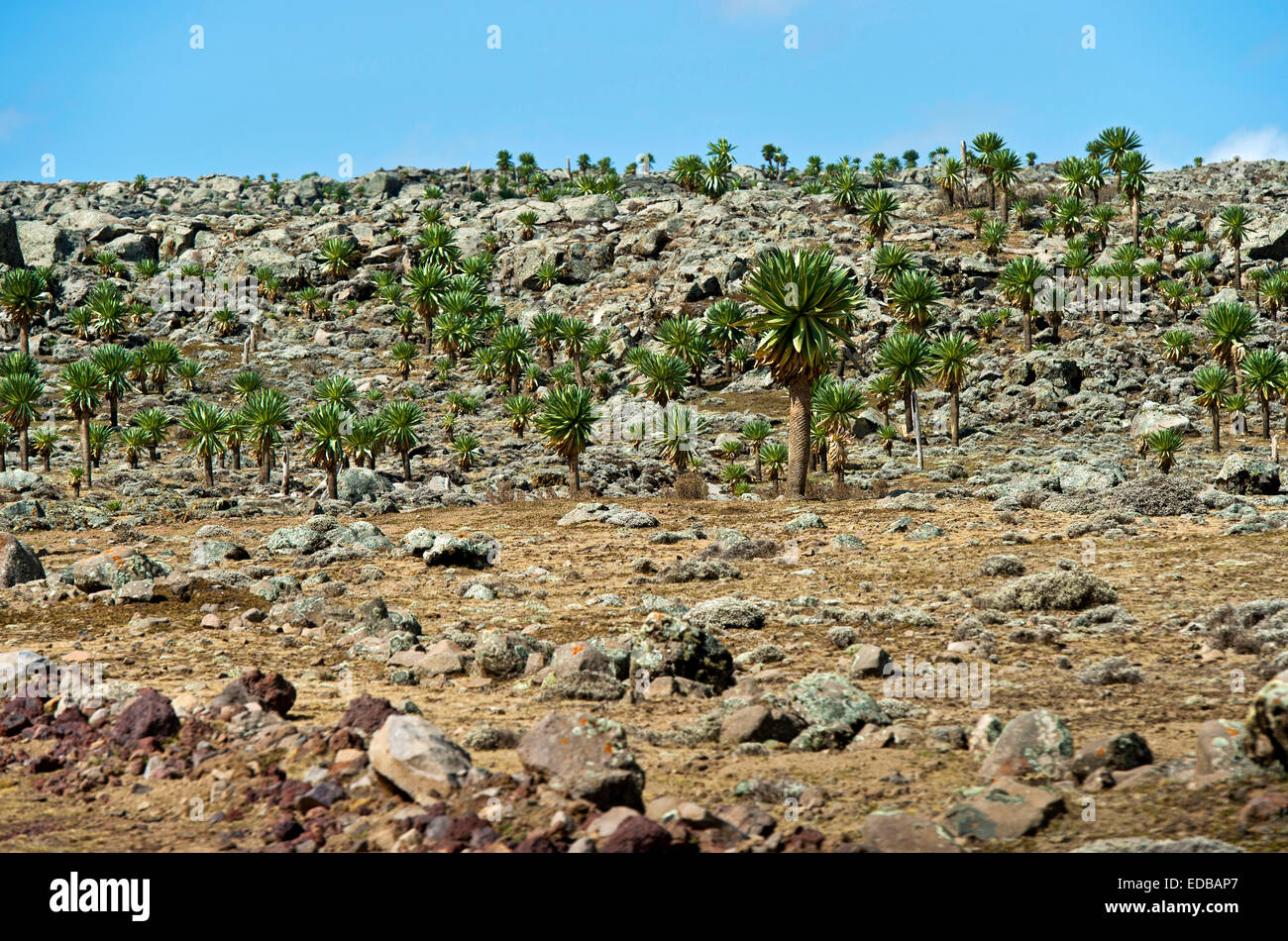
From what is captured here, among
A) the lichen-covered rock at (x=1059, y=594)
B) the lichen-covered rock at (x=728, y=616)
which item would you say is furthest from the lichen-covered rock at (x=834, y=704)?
the lichen-covered rock at (x=1059, y=594)

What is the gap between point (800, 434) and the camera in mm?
32438

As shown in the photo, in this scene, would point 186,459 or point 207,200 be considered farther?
point 207,200

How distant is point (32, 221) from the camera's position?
353ft

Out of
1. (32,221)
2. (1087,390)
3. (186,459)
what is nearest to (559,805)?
(186,459)

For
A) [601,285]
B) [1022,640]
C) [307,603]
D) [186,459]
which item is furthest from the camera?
[601,285]

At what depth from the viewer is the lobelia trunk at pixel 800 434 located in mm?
32156

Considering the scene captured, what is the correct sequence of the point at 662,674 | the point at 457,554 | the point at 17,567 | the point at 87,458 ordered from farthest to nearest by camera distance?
the point at 87,458
the point at 457,554
the point at 17,567
the point at 662,674

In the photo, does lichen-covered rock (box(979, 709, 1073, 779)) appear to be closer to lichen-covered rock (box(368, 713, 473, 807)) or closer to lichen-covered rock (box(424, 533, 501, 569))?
lichen-covered rock (box(368, 713, 473, 807))

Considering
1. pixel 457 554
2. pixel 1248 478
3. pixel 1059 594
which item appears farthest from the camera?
pixel 1248 478

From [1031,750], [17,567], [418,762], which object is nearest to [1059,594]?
[1031,750]

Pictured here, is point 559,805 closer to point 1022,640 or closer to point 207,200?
point 1022,640

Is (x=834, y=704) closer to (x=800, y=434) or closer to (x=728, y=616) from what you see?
(x=728, y=616)

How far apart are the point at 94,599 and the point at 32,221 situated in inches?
4483
